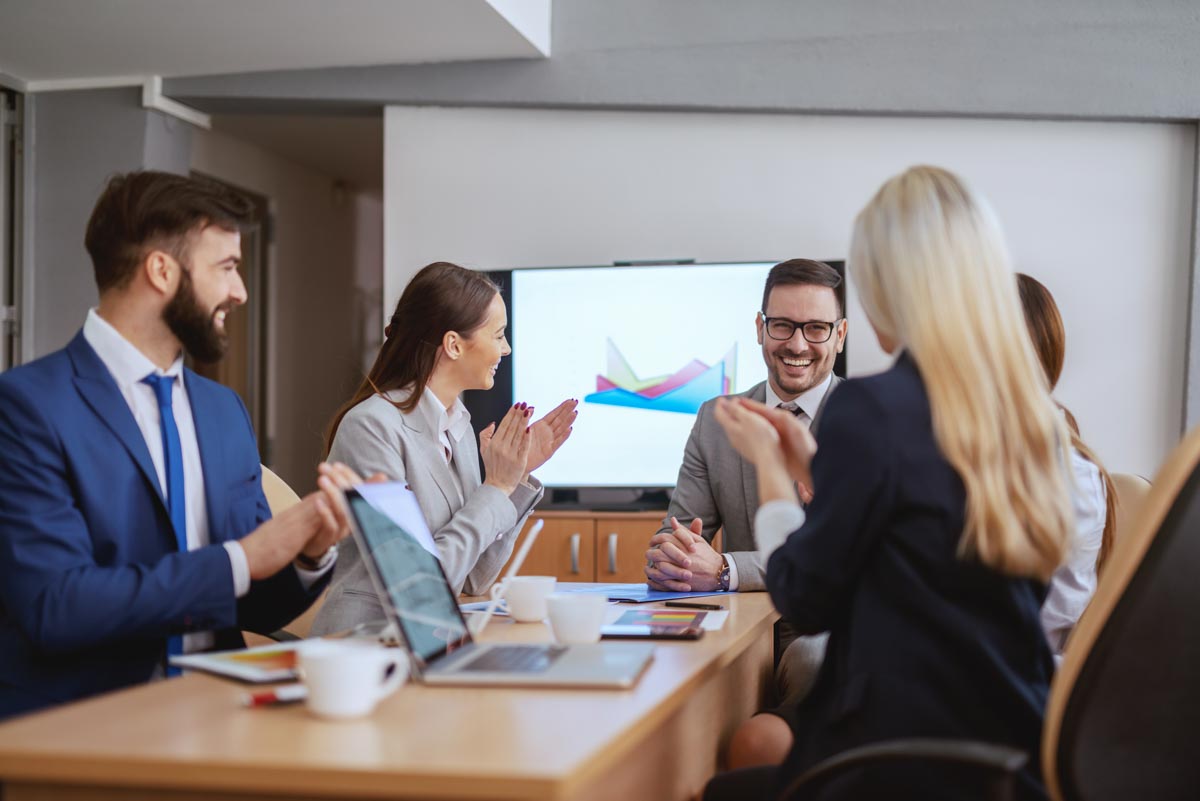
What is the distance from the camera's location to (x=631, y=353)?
15.4 ft

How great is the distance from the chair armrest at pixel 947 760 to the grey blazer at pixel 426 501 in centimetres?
106

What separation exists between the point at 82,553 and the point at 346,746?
71 centimetres

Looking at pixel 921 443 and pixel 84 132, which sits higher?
pixel 84 132

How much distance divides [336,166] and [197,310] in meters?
5.95

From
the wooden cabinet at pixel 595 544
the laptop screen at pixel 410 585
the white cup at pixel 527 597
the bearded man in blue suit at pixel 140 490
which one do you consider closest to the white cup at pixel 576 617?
the laptop screen at pixel 410 585

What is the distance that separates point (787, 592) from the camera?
5.04 ft

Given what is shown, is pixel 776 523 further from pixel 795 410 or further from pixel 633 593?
pixel 795 410

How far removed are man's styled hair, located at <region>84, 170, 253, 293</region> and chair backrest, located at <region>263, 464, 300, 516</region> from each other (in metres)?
0.93

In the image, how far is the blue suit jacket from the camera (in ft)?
5.37

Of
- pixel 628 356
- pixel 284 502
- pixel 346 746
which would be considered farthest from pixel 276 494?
pixel 628 356

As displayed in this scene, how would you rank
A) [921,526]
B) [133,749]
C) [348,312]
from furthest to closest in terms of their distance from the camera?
1. [348,312]
2. [921,526]
3. [133,749]

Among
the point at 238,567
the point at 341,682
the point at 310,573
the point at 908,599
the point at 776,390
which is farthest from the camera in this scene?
the point at 776,390

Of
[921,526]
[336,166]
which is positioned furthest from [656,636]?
[336,166]

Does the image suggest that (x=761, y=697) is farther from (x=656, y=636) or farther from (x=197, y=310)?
(x=197, y=310)
